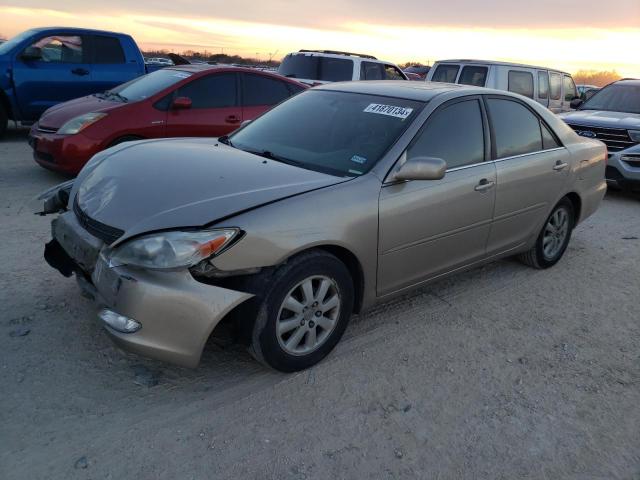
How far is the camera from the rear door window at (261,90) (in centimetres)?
764

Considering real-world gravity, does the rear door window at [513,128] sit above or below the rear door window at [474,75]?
above

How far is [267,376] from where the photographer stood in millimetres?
3152

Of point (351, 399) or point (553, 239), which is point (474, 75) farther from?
point (351, 399)

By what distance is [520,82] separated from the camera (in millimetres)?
11453

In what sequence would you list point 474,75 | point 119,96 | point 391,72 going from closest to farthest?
point 119,96 < point 474,75 < point 391,72

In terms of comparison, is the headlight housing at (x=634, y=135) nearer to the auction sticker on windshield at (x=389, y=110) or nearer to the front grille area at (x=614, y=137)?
the front grille area at (x=614, y=137)

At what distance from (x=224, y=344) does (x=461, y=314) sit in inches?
69.1

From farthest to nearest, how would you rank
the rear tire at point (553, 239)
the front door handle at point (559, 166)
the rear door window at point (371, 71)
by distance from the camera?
the rear door window at point (371, 71)
the rear tire at point (553, 239)
the front door handle at point (559, 166)

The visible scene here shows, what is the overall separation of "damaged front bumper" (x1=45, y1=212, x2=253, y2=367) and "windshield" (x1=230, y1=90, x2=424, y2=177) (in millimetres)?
1170

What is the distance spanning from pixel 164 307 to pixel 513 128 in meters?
3.14

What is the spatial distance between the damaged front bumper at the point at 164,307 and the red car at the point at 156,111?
415 cm

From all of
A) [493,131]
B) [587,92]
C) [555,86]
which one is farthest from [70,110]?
[587,92]

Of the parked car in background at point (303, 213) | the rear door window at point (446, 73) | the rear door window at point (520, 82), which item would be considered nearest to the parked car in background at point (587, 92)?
the rear door window at point (520, 82)

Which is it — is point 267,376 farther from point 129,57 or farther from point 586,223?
point 129,57
